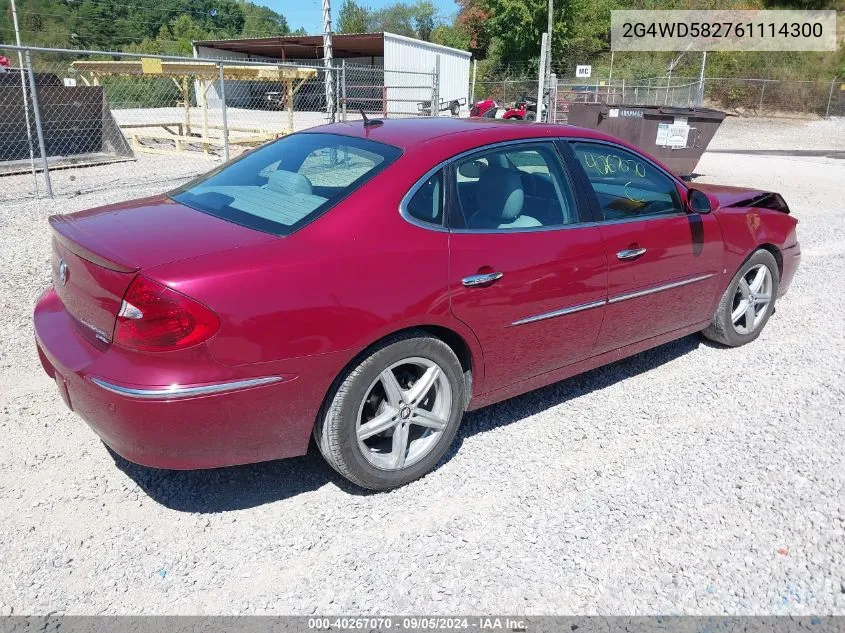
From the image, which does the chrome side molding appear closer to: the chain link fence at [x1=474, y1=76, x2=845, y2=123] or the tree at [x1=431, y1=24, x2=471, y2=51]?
the chain link fence at [x1=474, y1=76, x2=845, y2=123]

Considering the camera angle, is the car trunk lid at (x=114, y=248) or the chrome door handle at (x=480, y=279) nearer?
the car trunk lid at (x=114, y=248)

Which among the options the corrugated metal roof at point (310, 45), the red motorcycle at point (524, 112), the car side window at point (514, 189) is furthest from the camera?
the corrugated metal roof at point (310, 45)

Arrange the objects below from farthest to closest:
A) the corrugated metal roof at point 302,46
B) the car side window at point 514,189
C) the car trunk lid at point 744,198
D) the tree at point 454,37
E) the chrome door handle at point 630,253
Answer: the tree at point 454,37
the corrugated metal roof at point 302,46
the car trunk lid at point 744,198
the chrome door handle at point 630,253
the car side window at point 514,189

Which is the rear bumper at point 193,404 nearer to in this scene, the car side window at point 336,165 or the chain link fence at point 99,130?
the car side window at point 336,165

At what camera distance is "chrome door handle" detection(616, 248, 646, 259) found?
3707 mm

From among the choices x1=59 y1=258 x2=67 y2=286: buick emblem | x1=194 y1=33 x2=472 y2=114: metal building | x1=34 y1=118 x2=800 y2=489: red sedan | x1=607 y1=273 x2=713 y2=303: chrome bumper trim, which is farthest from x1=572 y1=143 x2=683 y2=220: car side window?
x1=194 y1=33 x2=472 y2=114: metal building

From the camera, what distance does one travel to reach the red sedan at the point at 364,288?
98.6 inches

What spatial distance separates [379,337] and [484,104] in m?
20.3

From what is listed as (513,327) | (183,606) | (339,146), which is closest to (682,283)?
(513,327)

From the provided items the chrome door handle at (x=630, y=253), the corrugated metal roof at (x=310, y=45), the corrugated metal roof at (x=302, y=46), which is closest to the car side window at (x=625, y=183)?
the chrome door handle at (x=630, y=253)

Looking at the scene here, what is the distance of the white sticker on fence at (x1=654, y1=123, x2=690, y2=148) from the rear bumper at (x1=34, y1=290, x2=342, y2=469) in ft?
36.2

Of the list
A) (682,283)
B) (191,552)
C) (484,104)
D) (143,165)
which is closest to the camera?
(191,552)

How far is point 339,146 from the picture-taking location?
3.50 meters

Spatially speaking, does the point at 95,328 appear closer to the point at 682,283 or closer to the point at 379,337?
the point at 379,337
